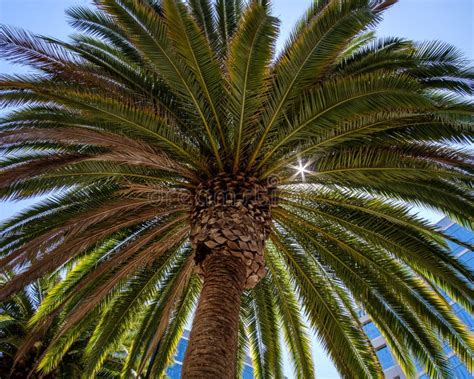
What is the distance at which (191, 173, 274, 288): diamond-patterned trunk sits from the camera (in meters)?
6.06

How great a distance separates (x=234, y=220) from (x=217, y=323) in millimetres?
1600

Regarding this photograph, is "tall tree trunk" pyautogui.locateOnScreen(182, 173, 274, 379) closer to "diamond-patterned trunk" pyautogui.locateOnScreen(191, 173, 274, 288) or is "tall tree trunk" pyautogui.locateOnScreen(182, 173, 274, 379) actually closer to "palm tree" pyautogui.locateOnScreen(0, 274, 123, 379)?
"diamond-patterned trunk" pyautogui.locateOnScreen(191, 173, 274, 288)

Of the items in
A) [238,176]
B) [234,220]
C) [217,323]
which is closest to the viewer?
[217,323]

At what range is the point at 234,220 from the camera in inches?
245

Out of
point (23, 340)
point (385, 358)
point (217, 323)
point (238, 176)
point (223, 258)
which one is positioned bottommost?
point (217, 323)

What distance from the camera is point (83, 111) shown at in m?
6.35

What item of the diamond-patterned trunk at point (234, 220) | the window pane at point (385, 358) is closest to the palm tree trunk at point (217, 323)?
the diamond-patterned trunk at point (234, 220)

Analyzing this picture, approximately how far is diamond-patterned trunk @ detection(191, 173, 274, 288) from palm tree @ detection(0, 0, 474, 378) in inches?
1.1

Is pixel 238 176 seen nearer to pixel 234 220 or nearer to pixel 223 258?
pixel 234 220

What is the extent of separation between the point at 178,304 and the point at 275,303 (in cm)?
196

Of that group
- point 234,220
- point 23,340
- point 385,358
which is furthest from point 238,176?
point 385,358

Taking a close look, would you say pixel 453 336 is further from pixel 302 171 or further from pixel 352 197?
pixel 302 171

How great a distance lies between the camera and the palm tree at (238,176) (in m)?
5.83

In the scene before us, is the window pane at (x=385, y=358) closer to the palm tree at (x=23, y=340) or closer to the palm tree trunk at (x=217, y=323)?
the palm tree at (x=23, y=340)
